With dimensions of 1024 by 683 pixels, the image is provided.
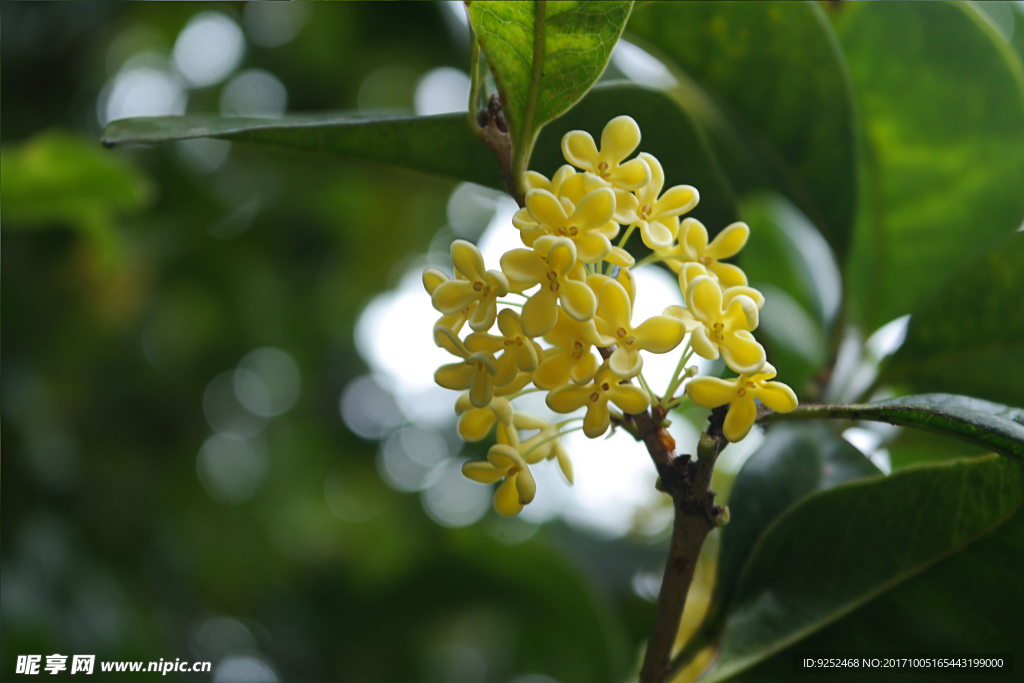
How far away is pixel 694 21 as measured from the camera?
846 millimetres

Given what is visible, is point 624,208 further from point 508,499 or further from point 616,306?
point 508,499

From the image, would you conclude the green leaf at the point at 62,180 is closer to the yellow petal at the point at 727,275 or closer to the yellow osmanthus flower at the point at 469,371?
the yellow osmanthus flower at the point at 469,371

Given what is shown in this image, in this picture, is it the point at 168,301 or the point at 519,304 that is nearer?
the point at 519,304

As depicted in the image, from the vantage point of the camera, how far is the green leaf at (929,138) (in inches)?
36.9

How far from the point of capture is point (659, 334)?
0.52m

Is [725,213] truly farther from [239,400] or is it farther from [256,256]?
[239,400]

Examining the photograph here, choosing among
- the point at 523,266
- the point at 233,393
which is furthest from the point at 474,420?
the point at 233,393

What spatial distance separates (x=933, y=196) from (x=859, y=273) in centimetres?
16

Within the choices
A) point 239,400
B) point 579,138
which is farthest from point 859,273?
point 239,400

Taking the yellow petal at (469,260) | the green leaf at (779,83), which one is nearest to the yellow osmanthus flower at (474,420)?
the yellow petal at (469,260)

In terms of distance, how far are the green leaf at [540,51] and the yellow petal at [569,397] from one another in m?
0.18

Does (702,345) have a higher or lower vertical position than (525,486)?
higher

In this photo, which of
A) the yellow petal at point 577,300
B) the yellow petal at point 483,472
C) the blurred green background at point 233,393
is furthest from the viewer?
the blurred green background at point 233,393

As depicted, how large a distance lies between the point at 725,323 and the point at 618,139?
0.17m
